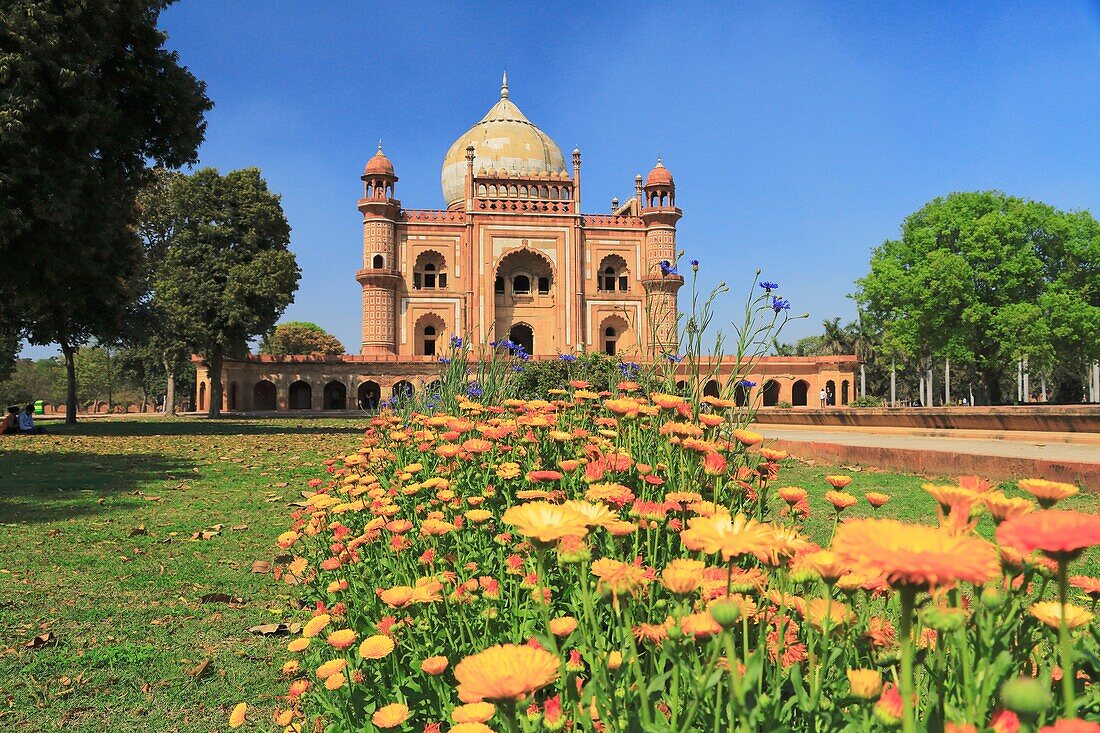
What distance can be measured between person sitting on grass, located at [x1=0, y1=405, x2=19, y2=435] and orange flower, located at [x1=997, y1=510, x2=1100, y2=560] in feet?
48.5

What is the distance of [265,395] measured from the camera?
31797mm

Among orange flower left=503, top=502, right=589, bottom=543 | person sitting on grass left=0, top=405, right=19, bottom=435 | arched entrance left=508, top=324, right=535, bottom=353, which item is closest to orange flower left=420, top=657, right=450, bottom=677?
orange flower left=503, top=502, right=589, bottom=543

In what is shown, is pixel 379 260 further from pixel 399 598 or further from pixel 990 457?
pixel 399 598

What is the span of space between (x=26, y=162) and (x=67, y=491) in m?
6.19

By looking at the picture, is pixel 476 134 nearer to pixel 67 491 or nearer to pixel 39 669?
pixel 67 491

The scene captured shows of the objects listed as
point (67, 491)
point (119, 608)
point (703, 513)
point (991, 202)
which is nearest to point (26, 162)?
point (67, 491)

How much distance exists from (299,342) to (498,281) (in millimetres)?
18700

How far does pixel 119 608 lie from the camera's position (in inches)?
123

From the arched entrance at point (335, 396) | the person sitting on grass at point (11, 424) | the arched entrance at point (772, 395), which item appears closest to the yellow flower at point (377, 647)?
the person sitting on grass at point (11, 424)

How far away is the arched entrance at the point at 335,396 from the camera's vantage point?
102 ft

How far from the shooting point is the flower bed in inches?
32.2

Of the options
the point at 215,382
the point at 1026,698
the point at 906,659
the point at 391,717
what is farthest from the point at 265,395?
the point at 1026,698

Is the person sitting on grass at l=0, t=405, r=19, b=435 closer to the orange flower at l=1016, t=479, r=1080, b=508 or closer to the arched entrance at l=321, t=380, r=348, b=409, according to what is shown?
the orange flower at l=1016, t=479, r=1080, b=508

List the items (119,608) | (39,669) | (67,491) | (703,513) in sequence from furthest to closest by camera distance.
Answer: (67,491) → (119,608) → (39,669) → (703,513)
